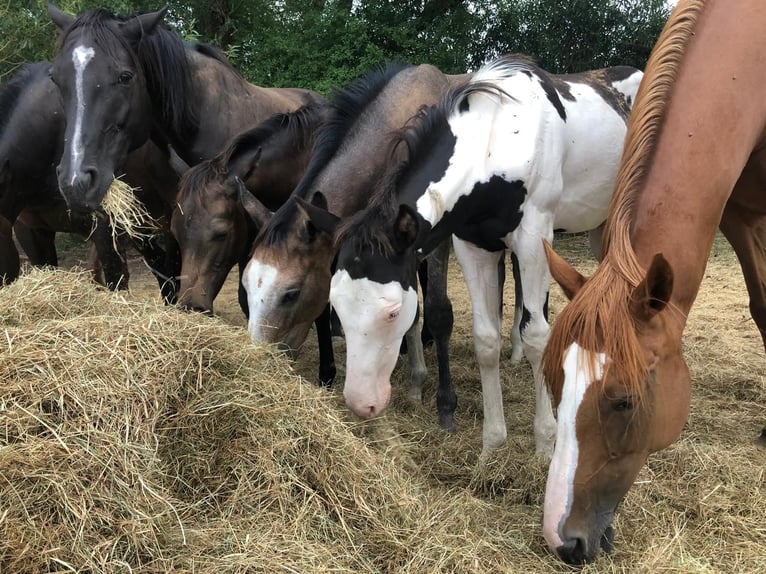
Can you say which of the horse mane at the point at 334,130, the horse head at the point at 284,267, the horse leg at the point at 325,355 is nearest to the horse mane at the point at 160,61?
the horse mane at the point at 334,130

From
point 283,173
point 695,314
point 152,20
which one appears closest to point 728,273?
point 695,314

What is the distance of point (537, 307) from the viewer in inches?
117

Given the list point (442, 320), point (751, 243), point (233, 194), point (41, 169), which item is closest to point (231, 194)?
point (233, 194)

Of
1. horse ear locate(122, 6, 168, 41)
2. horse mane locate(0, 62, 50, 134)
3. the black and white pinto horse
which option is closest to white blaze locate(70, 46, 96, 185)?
horse ear locate(122, 6, 168, 41)

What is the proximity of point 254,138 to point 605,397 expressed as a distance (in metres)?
2.74

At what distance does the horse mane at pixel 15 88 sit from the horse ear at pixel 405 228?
326cm

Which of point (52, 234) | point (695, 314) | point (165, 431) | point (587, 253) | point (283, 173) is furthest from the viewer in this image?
point (587, 253)

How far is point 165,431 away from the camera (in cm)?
201

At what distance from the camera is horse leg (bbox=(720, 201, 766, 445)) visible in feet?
9.86

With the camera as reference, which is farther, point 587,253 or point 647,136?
point 587,253

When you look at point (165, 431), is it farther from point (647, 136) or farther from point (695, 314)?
point (695, 314)

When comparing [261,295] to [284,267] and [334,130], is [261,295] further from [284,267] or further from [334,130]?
[334,130]

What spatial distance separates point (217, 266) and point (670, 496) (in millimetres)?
2653

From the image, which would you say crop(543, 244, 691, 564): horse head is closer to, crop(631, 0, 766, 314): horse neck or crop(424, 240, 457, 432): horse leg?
crop(631, 0, 766, 314): horse neck
